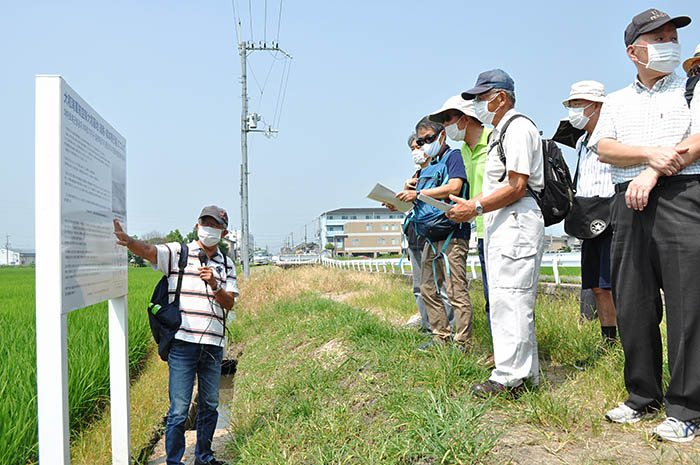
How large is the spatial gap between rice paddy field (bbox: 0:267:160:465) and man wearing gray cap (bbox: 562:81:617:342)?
3.96 metres

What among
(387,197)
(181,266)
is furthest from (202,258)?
(387,197)

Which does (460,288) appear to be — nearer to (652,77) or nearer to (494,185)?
(494,185)

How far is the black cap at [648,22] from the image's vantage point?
249cm

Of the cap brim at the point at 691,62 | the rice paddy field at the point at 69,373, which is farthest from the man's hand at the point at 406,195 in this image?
the rice paddy field at the point at 69,373

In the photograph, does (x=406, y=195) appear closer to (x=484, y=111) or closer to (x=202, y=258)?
(x=484, y=111)

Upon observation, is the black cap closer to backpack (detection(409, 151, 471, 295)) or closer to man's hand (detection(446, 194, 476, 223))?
man's hand (detection(446, 194, 476, 223))

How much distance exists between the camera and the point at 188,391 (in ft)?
11.2

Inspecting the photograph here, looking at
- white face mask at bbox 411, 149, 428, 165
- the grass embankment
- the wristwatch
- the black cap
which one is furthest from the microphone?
the black cap

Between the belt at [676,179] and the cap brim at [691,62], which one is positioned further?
the cap brim at [691,62]

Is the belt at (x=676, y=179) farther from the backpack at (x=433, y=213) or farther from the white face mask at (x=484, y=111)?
the backpack at (x=433, y=213)

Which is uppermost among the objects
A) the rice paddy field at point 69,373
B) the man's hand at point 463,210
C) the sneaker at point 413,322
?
the man's hand at point 463,210

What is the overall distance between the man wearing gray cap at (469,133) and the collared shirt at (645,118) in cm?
106

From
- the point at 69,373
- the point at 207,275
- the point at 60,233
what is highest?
the point at 60,233

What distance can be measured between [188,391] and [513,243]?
222 centimetres
